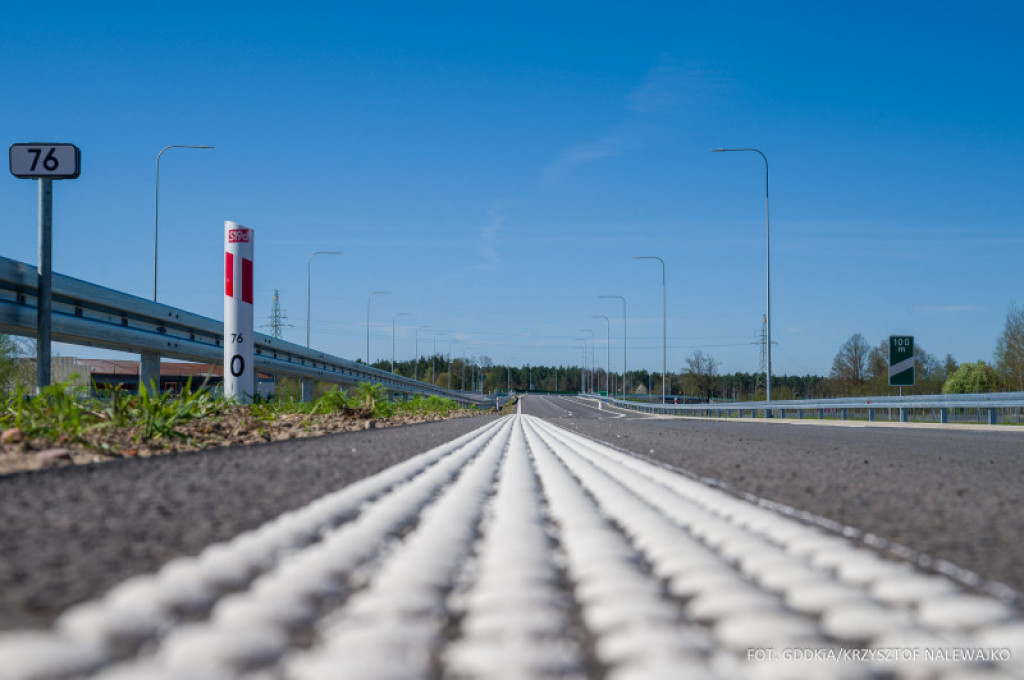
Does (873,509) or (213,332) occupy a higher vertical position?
(213,332)

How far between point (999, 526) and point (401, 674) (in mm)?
1966

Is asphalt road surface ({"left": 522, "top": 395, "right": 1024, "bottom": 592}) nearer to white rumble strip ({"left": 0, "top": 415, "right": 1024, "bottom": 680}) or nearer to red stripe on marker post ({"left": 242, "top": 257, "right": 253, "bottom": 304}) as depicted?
white rumble strip ({"left": 0, "top": 415, "right": 1024, "bottom": 680})

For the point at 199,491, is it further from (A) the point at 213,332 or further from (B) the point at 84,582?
(A) the point at 213,332

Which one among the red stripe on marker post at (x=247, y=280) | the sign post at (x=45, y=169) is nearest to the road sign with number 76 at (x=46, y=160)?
the sign post at (x=45, y=169)

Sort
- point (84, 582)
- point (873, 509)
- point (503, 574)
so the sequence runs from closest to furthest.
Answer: point (84, 582) < point (503, 574) < point (873, 509)

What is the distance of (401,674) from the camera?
35.6 inches

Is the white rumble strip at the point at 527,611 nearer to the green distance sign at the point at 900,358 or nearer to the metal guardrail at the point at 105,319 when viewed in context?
the metal guardrail at the point at 105,319

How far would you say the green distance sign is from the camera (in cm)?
2295

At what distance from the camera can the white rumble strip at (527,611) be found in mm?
938

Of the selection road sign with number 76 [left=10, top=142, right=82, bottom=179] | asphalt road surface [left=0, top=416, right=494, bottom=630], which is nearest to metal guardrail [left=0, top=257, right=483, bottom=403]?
road sign with number 76 [left=10, top=142, right=82, bottom=179]

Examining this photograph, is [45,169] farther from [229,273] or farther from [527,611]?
[527,611]

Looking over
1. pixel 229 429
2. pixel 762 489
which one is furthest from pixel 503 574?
pixel 229 429

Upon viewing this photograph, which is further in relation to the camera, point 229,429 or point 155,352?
point 155,352

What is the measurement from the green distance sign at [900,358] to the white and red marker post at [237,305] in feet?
61.9
